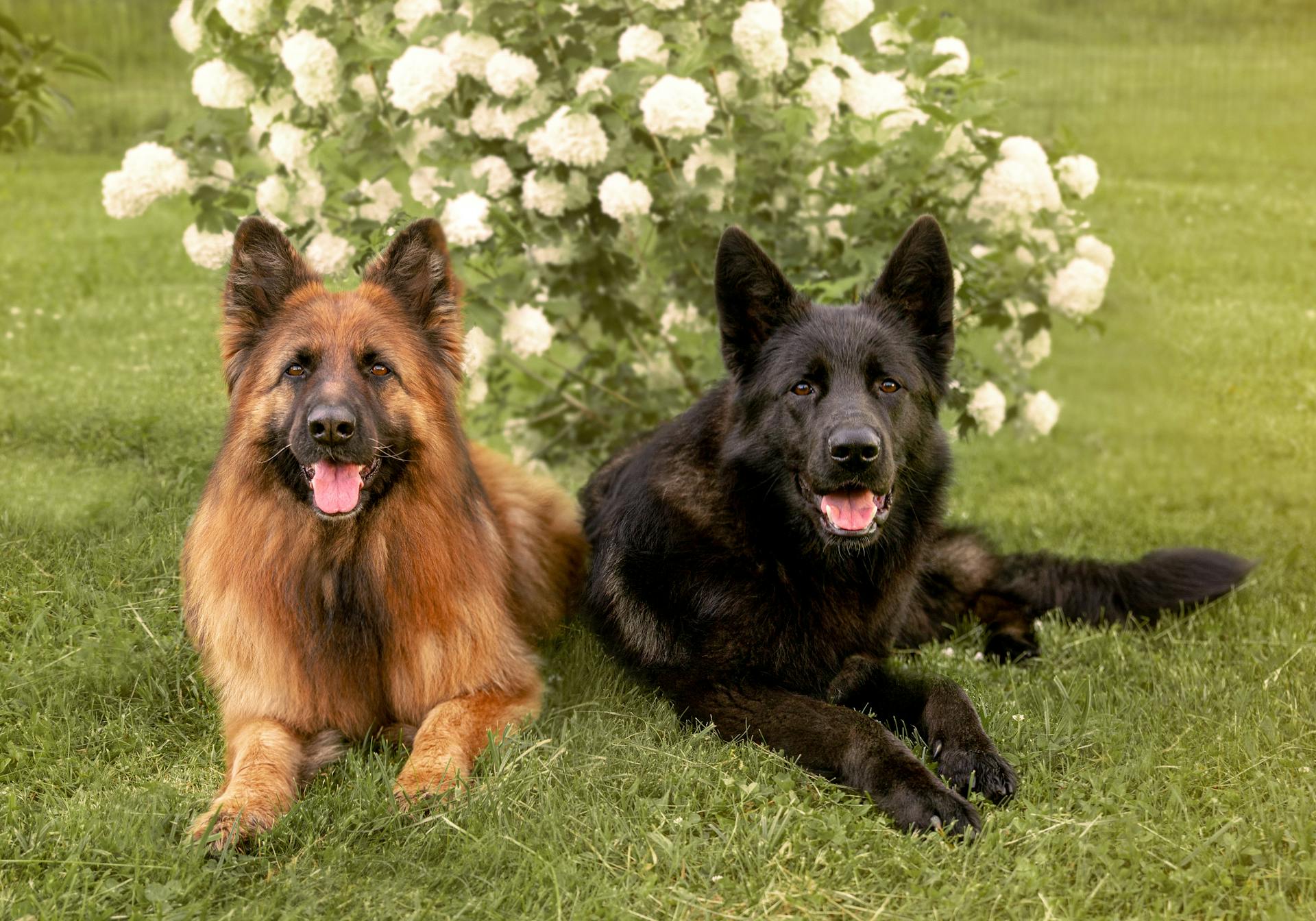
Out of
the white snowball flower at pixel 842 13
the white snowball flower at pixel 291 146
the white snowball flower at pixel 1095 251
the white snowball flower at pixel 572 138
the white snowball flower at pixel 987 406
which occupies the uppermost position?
the white snowball flower at pixel 842 13

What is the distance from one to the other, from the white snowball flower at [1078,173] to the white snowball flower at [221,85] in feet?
13.3

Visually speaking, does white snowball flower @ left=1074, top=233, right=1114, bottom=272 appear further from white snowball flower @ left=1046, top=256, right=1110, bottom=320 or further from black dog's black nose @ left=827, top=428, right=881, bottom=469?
black dog's black nose @ left=827, top=428, right=881, bottom=469

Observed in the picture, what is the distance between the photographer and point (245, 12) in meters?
5.37

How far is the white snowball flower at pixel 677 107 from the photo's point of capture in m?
5.05

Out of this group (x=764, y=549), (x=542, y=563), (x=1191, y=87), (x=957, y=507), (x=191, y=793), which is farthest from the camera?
(x=1191, y=87)

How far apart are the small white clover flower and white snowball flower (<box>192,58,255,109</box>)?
127 centimetres

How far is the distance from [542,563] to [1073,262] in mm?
3109

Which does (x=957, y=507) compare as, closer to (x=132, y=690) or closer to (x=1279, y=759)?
(x=1279, y=759)

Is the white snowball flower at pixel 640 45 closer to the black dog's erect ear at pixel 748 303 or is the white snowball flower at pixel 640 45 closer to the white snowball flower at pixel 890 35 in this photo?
the white snowball flower at pixel 890 35

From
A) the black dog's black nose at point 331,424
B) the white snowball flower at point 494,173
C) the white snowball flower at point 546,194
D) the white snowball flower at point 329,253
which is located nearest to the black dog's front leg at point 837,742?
the black dog's black nose at point 331,424

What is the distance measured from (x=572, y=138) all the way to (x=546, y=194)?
0.39 m

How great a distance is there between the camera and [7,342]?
737cm

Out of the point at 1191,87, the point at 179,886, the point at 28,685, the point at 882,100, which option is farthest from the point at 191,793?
the point at 1191,87

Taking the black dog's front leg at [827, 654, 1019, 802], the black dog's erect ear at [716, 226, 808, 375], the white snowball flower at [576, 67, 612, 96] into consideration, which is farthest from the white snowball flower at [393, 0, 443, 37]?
the black dog's front leg at [827, 654, 1019, 802]
